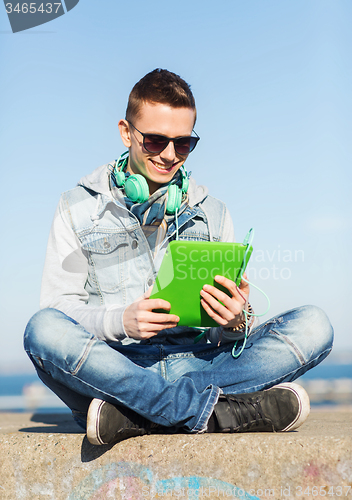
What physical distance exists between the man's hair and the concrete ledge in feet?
6.29

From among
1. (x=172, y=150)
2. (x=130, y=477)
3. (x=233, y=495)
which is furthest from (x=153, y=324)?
(x=172, y=150)

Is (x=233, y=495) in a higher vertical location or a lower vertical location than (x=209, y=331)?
lower

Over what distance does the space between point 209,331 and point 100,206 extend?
1.00 m

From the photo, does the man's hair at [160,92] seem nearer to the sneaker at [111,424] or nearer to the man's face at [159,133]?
the man's face at [159,133]

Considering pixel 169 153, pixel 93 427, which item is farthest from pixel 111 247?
pixel 93 427

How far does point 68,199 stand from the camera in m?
2.64

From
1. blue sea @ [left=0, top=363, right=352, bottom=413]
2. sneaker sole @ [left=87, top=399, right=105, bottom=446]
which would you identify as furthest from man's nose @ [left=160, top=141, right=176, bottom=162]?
blue sea @ [left=0, top=363, right=352, bottom=413]

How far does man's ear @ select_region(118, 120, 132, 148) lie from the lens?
9.49 feet

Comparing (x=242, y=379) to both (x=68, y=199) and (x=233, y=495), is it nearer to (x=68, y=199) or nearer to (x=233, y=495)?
(x=233, y=495)

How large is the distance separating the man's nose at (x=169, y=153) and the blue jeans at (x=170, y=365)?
1.12 metres

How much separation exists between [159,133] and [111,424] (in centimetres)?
169

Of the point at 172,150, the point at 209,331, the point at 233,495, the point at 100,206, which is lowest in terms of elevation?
the point at 233,495

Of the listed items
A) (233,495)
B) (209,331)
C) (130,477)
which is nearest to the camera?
(233,495)

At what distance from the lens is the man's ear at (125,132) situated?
114 inches
